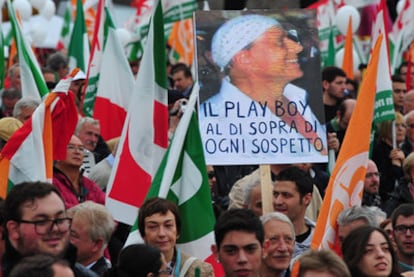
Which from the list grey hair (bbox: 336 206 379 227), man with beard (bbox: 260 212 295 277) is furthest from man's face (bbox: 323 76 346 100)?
man with beard (bbox: 260 212 295 277)

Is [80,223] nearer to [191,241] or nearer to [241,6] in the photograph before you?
[191,241]

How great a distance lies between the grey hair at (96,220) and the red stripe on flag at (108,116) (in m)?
4.13

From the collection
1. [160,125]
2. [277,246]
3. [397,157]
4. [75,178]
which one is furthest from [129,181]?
[397,157]

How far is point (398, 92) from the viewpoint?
14617mm

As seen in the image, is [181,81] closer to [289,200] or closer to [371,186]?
[371,186]

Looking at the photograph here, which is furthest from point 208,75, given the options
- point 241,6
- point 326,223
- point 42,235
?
point 241,6

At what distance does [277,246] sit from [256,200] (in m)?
1.30

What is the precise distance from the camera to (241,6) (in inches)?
661

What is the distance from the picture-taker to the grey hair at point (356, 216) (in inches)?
353

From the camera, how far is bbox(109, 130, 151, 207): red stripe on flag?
9734 mm

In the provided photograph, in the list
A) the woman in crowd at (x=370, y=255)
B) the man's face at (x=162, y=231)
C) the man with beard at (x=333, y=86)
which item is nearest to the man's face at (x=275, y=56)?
the man's face at (x=162, y=231)

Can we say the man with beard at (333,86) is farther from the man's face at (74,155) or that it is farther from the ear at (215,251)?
the ear at (215,251)

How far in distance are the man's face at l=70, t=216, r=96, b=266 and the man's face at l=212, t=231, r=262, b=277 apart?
0.79m

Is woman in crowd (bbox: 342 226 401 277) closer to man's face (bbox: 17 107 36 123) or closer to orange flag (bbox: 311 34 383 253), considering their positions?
orange flag (bbox: 311 34 383 253)
